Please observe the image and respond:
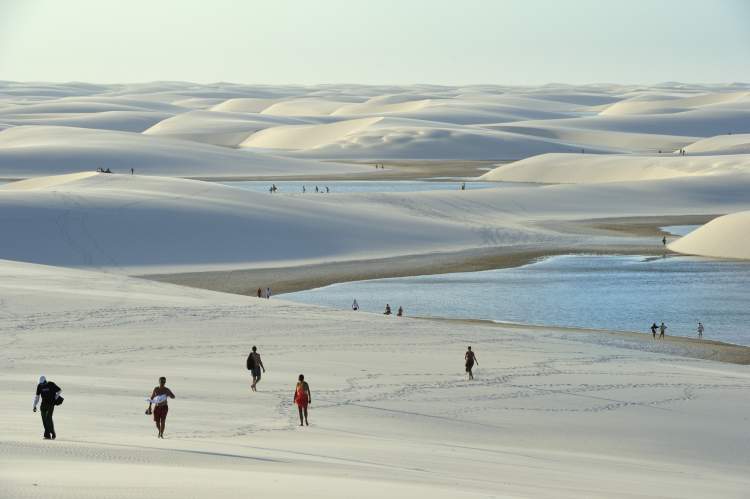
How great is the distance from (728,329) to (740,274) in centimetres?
1089

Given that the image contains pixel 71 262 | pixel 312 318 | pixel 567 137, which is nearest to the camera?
pixel 312 318

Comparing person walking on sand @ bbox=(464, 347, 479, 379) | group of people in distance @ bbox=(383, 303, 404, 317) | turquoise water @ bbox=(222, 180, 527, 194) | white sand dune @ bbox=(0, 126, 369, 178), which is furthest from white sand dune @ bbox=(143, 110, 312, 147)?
person walking on sand @ bbox=(464, 347, 479, 379)

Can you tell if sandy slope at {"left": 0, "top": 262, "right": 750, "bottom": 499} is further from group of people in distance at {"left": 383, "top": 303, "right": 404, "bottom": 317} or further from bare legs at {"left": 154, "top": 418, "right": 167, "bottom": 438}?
group of people in distance at {"left": 383, "top": 303, "right": 404, "bottom": 317}

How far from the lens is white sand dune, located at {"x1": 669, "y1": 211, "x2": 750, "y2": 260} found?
4784cm

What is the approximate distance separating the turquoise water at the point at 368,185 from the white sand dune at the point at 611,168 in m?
3.91

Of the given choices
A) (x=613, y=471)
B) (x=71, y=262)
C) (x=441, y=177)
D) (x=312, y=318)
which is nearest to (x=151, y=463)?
(x=613, y=471)

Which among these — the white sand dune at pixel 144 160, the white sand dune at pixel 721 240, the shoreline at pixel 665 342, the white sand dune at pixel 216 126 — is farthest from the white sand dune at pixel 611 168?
the white sand dune at pixel 216 126

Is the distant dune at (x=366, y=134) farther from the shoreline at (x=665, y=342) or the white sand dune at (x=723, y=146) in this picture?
the shoreline at (x=665, y=342)

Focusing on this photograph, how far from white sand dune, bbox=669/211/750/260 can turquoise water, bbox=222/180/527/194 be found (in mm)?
26976

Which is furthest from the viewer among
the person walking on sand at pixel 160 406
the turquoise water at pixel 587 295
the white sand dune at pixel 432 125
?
Result: the white sand dune at pixel 432 125

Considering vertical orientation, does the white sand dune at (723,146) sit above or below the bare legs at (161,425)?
above

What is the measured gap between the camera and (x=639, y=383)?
22.2m

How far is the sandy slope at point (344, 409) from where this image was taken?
42.1ft

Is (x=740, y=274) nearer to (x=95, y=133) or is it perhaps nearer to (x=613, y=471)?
(x=613, y=471)
